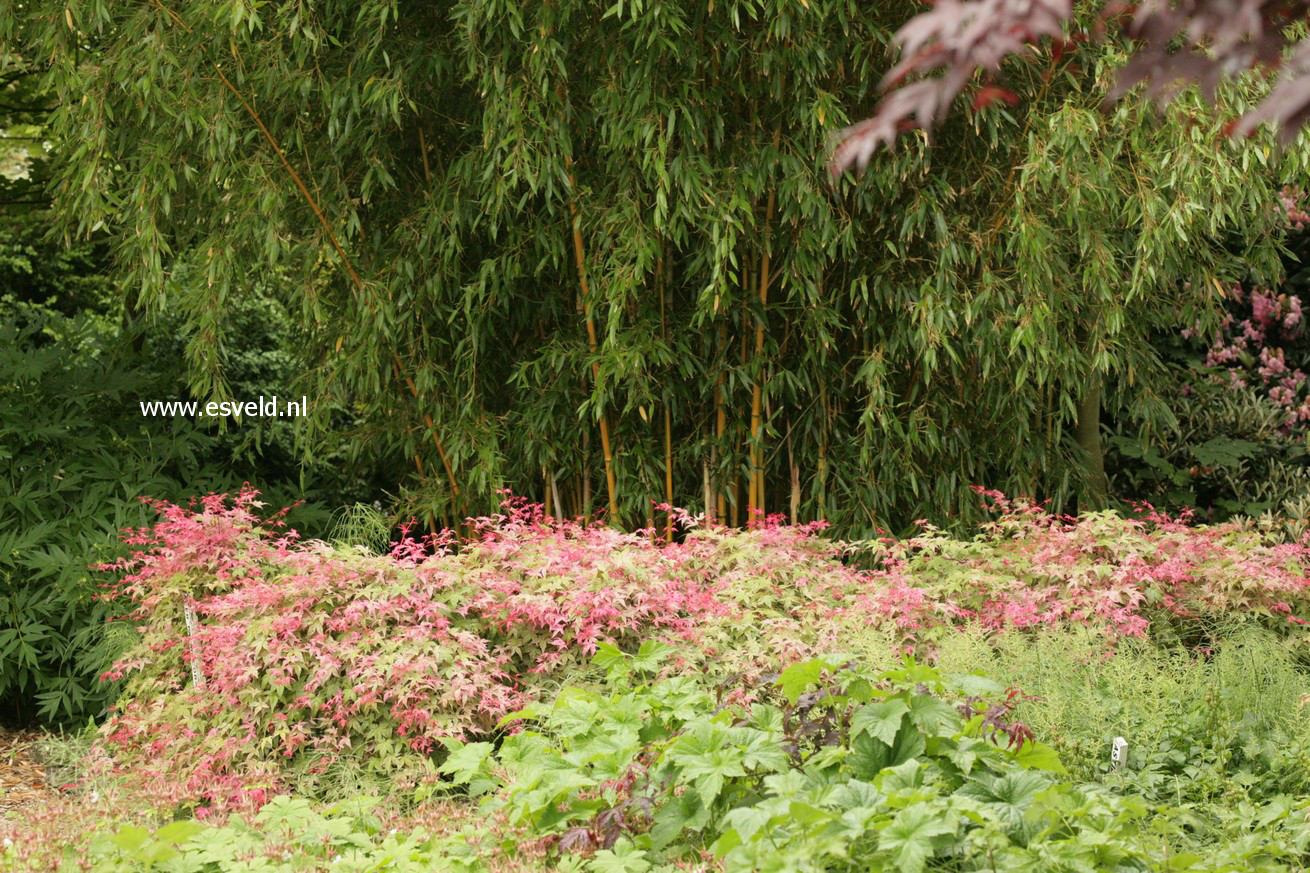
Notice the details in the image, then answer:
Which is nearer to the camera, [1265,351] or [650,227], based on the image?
[650,227]

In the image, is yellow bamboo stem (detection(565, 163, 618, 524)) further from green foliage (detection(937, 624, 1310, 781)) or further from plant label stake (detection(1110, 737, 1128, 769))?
plant label stake (detection(1110, 737, 1128, 769))

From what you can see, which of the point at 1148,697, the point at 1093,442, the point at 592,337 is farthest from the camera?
the point at 1093,442

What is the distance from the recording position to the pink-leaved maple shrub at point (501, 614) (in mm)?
2760

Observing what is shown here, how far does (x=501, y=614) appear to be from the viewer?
3021mm

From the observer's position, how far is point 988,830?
5.37 ft

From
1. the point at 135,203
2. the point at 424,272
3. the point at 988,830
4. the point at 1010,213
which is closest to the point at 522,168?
the point at 424,272

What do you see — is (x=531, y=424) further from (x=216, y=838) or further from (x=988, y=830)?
(x=988, y=830)

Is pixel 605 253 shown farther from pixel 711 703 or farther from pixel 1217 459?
pixel 1217 459

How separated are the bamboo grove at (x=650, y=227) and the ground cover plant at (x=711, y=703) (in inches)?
20.7

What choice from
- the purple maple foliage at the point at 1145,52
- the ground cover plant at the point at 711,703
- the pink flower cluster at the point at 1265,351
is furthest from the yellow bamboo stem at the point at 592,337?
the pink flower cluster at the point at 1265,351

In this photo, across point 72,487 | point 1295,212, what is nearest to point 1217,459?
point 1295,212

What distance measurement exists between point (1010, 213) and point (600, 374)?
1.50 meters

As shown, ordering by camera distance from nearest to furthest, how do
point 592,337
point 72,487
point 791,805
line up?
point 791,805, point 592,337, point 72,487

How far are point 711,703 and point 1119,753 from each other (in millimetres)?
839
